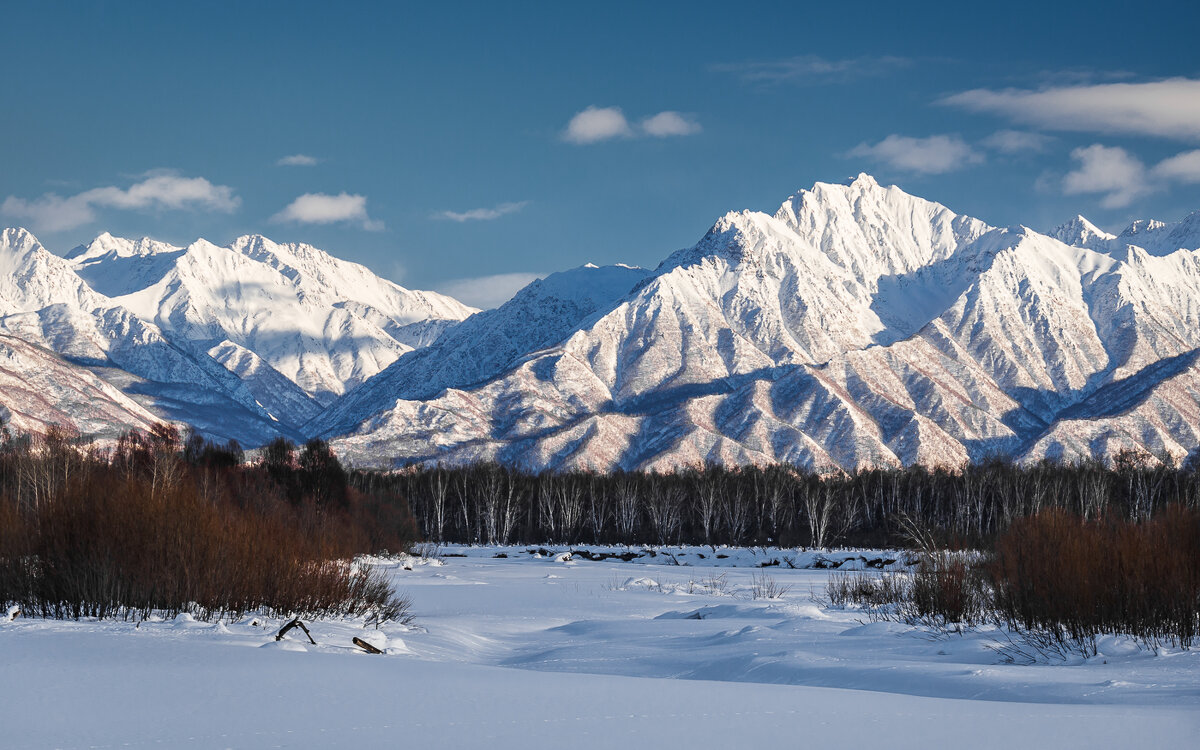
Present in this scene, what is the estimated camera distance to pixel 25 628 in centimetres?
1374

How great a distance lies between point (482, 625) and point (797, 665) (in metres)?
11.4

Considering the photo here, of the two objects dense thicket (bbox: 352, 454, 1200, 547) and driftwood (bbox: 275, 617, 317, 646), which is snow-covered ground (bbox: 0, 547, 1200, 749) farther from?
dense thicket (bbox: 352, 454, 1200, 547)

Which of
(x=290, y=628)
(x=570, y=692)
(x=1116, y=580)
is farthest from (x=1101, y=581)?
(x=290, y=628)

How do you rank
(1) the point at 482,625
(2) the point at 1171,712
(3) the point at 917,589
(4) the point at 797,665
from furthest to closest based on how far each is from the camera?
1. (1) the point at 482,625
2. (3) the point at 917,589
3. (4) the point at 797,665
4. (2) the point at 1171,712

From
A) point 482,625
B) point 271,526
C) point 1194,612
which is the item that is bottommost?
point 482,625

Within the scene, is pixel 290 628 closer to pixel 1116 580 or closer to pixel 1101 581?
pixel 1101 581

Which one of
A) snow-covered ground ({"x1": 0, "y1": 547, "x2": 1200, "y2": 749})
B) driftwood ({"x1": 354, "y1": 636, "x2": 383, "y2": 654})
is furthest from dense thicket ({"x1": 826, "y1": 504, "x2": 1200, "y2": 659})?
driftwood ({"x1": 354, "y1": 636, "x2": 383, "y2": 654})

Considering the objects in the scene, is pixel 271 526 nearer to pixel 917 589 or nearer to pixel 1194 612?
pixel 917 589

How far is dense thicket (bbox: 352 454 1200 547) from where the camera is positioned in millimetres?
112000

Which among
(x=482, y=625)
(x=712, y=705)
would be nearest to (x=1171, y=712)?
(x=712, y=705)

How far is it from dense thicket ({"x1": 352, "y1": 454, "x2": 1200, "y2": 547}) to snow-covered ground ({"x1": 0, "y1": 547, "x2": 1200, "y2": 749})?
90756mm

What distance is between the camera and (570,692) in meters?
10.9

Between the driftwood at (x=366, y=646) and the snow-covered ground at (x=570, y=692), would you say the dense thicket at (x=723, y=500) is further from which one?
the driftwood at (x=366, y=646)

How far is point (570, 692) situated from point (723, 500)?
108 metres
